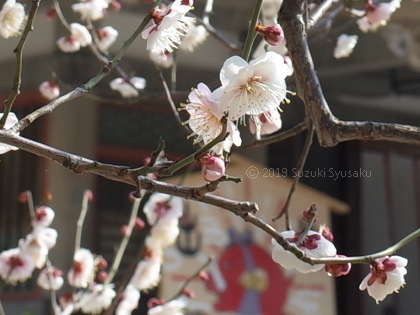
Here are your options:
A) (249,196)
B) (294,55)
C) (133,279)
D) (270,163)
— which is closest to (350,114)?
(270,163)

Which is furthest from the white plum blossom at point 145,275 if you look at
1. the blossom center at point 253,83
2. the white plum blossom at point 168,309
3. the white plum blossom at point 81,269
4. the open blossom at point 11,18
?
the blossom center at point 253,83

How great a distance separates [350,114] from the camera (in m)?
4.91

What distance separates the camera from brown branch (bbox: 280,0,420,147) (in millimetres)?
1159

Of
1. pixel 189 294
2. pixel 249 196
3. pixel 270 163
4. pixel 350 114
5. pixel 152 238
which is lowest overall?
pixel 189 294

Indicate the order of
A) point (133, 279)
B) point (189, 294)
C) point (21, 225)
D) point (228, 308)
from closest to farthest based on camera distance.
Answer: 1. point (189, 294)
2. point (133, 279)
3. point (228, 308)
4. point (21, 225)

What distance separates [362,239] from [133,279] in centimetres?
241

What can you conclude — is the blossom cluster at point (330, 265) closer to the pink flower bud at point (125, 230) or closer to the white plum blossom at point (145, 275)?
the pink flower bud at point (125, 230)

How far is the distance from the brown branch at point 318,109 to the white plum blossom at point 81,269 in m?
1.10

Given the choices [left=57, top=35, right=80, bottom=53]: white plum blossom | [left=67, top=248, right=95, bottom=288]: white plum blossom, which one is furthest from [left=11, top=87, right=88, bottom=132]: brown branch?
[left=57, top=35, right=80, bottom=53]: white plum blossom

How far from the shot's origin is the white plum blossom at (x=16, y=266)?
221 centimetres

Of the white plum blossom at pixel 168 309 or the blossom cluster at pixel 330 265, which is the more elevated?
the white plum blossom at pixel 168 309

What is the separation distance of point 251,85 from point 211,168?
0.14m

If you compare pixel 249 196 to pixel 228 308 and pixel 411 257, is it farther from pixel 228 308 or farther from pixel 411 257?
pixel 411 257

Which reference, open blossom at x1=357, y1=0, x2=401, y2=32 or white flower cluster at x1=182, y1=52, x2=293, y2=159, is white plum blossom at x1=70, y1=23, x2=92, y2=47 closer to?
open blossom at x1=357, y1=0, x2=401, y2=32
